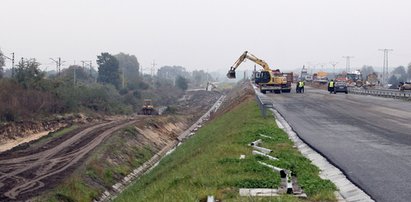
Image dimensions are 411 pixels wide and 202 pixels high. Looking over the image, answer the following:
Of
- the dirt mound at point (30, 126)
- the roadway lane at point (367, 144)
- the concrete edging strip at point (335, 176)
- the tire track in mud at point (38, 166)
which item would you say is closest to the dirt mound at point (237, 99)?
the tire track in mud at point (38, 166)

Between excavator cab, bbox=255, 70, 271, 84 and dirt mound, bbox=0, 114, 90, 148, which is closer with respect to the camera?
dirt mound, bbox=0, 114, 90, 148

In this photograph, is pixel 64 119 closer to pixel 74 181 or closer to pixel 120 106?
pixel 120 106

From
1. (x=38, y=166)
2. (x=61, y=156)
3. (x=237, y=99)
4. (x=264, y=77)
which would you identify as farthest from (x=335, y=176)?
(x=237, y=99)

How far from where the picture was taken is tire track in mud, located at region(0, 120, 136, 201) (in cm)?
2456

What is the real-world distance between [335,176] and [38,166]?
71.2 ft

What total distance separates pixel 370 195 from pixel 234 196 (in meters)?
2.46

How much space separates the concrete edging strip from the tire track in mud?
11.8 metres

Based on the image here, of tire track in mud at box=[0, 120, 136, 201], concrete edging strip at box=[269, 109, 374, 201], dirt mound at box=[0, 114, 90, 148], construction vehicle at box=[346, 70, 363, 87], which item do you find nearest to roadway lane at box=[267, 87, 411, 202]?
concrete edging strip at box=[269, 109, 374, 201]

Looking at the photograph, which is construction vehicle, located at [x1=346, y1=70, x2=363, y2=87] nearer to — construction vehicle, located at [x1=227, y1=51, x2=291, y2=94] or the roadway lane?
construction vehicle, located at [x1=227, y1=51, x2=291, y2=94]

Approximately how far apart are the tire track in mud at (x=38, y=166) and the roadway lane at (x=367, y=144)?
11.8 meters

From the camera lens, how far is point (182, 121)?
226ft

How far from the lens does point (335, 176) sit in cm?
1270

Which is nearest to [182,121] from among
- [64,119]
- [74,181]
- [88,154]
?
[64,119]

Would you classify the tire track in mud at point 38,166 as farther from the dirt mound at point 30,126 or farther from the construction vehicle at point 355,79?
the construction vehicle at point 355,79
